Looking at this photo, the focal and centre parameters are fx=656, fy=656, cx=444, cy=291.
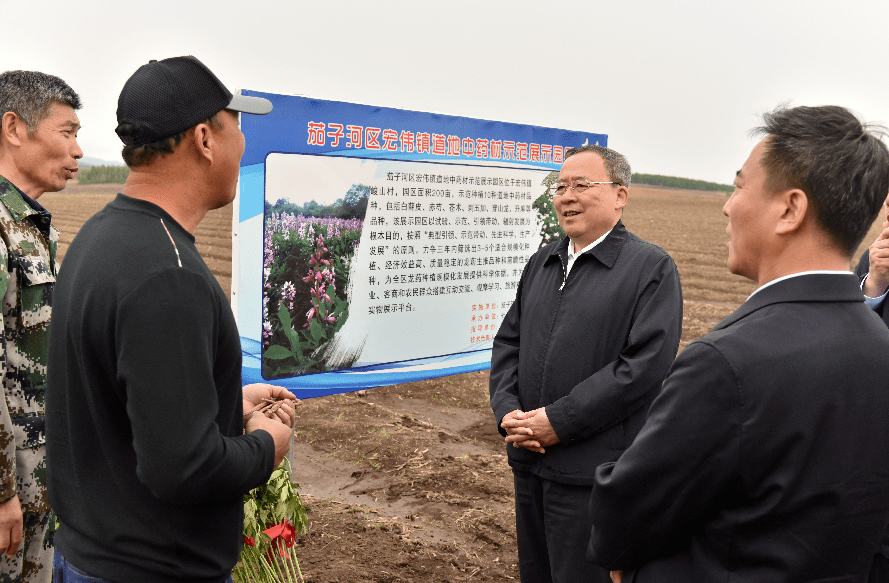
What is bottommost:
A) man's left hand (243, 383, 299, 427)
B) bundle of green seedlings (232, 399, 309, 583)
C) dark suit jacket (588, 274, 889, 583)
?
bundle of green seedlings (232, 399, 309, 583)

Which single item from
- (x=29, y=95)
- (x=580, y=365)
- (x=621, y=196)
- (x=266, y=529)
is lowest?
(x=266, y=529)

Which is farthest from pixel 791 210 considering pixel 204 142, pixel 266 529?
pixel 266 529

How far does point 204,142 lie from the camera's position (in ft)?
4.20

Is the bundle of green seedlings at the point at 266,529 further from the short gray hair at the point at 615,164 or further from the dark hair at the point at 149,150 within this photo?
the short gray hair at the point at 615,164

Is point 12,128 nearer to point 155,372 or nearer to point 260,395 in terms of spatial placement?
point 260,395

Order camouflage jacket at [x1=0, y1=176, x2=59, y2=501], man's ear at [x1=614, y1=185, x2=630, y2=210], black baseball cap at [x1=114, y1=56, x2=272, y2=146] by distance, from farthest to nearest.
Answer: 1. man's ear at [x1=614, y1=185, x2=630, y2=210]
2. camouflage jacket at [x1=0, y1=176, x2=59, y2=501]
3. black baseball cap at [x1=114, y1=56, x2=272, y2=146]

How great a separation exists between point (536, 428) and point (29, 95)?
2.07 metres

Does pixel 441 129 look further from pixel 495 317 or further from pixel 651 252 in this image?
pixel 651 252

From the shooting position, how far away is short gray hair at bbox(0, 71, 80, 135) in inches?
86.0

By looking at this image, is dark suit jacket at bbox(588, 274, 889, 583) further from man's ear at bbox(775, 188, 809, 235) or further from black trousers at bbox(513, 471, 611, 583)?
black trousers at bbox(513, 471, 611, 583)

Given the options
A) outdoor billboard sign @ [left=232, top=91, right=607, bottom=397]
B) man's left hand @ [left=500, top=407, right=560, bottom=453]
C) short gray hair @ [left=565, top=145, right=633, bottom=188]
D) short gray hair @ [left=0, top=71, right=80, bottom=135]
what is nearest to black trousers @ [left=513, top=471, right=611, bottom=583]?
A: man's left hand @ [left=500, top=407, right=560, bottom=453]

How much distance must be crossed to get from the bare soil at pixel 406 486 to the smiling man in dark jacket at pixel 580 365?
100 cm

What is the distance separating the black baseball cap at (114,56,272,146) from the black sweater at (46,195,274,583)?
0.14 meters

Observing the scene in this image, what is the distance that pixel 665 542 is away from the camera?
1.22m
